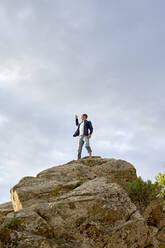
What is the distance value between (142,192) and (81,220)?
5.18 m

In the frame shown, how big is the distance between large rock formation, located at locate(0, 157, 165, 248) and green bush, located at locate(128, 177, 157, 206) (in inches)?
20.1

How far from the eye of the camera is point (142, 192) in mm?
15156

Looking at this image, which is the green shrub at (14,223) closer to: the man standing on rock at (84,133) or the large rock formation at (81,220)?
the large rock formation at (81,220)

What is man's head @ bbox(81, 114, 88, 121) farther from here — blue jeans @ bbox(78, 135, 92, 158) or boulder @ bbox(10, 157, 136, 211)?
boulder @ bbox(10, 157, 136, 211)

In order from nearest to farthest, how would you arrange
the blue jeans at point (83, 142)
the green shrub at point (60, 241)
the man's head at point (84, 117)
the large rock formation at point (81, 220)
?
the green shrub at point (60, 241), the large rock formation at point (81, 220), the blue jeans at point (83, 142), the man's head at point (84, 117)

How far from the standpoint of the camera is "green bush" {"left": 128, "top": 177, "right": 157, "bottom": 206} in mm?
14906

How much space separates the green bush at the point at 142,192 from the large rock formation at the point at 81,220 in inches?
20.1

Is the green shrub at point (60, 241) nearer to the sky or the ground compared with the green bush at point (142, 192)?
nearer to the ground

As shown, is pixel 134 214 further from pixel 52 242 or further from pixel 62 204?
pixel 52 242

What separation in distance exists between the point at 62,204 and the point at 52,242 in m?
2.89

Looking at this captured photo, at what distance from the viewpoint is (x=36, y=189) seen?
15195 mm

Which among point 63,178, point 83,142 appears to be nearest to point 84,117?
point 83,142

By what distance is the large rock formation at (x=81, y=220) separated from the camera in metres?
9.74

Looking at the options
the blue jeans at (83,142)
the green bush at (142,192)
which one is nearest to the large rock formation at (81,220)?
the green bush at (142,192)
